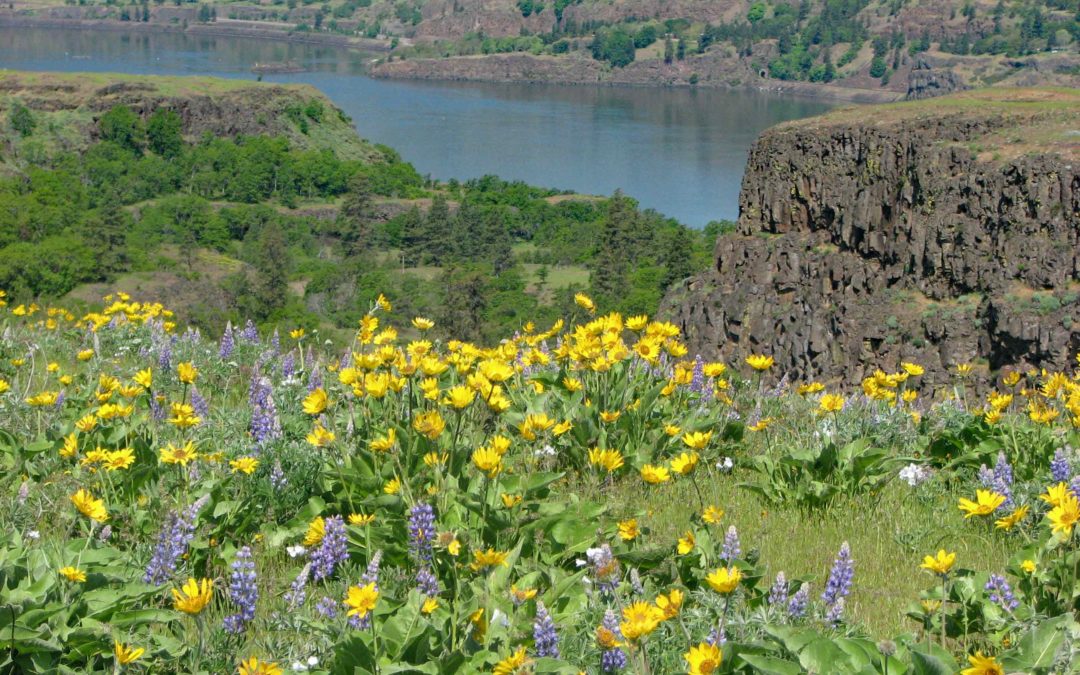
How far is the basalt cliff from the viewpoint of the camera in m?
41.7

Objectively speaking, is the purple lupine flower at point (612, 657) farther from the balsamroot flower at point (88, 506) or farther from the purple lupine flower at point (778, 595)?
the balsamroot flower at point (88, 506)

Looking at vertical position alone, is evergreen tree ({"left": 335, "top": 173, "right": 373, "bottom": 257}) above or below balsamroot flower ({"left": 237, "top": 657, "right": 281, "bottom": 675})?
below

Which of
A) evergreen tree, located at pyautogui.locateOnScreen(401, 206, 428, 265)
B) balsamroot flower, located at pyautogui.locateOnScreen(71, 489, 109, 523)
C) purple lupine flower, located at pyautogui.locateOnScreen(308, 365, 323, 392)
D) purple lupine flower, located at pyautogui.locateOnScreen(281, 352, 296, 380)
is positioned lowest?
evergreen tree, located at pyautogui.locateOnScreen(401, 206, 428, 265)

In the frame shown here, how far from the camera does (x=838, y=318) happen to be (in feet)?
155

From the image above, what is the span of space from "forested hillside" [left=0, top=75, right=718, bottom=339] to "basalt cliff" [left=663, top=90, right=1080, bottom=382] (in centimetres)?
1425

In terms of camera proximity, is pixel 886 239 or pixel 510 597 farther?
pixel 886 239

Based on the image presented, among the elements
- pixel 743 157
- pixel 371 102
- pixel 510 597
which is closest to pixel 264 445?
pixel 510 597

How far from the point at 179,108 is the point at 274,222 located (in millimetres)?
36615

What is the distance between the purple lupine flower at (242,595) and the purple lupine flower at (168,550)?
288 mm

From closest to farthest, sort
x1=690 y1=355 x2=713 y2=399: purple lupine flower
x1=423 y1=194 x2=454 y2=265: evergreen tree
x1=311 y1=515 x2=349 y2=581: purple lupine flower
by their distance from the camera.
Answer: x1=311 y1=515 x2=349 y2=581: purple lupine flower < x1=690 y1=355 x2=713 y2=399: purple lupine flower < x1=423 y1=194 x2=454 y2=265: evergreen tree

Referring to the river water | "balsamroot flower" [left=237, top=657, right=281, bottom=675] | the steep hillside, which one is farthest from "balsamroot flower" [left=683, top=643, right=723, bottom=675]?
the steep hillside

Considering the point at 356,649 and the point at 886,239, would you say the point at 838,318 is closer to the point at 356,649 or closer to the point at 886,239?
the point at 886,239

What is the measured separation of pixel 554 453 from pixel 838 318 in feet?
143

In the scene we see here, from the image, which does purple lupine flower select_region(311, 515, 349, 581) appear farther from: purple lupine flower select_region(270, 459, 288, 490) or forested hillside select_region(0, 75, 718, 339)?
forested hillside select_region(0, 75, 718, 339)
